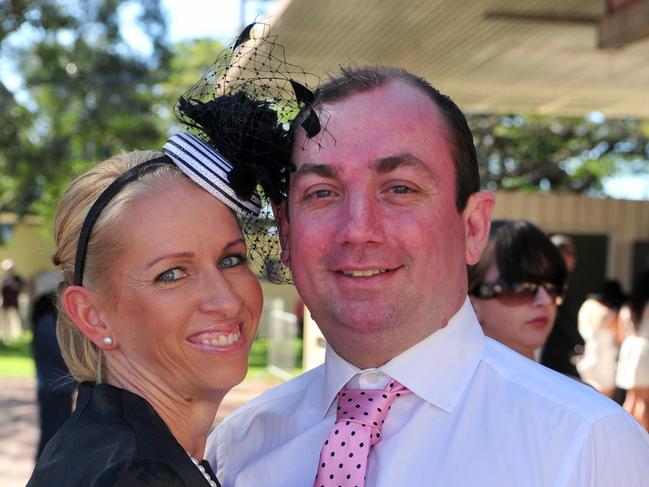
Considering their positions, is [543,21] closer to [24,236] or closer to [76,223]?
[76,223]

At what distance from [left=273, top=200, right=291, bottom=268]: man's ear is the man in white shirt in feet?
0.42

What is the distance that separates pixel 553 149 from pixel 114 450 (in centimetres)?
2611

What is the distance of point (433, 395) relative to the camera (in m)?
2.36

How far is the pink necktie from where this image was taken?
7.41 feet

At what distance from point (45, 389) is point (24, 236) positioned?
2908 centimetres

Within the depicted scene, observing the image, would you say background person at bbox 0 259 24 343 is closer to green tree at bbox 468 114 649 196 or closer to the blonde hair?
green tree at bbox 468 114 649 196

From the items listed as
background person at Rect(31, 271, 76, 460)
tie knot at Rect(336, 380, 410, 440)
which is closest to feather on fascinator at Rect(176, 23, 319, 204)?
tie knot at Rect(336, 380, 410, 440)

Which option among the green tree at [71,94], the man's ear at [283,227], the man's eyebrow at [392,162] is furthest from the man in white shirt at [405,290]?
the green tree at [71,94]

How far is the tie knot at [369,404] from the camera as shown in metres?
2.34

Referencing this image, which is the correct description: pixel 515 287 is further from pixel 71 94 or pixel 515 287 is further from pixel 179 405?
pixel 71 94

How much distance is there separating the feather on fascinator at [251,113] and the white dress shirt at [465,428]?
0.53 meters

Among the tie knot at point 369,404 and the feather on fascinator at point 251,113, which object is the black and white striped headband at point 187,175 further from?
the tie knot at point 369,404

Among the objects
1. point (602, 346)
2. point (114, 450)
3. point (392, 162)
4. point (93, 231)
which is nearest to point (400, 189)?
point (392, 162)

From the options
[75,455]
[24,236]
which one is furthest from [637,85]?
[24,236]
